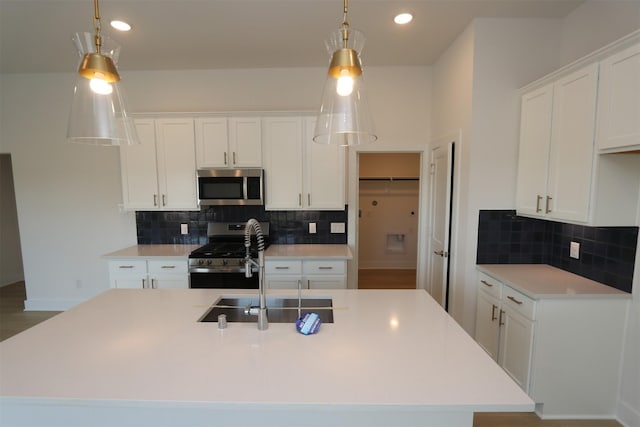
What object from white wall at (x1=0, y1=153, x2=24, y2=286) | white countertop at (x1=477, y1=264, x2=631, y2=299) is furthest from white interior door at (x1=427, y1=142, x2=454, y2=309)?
white wall at (x1=0, y1=153, x2=24, y2=286)

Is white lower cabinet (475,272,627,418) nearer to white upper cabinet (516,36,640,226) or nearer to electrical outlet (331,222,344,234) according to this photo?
white upper cabinet (516,36,640,226)

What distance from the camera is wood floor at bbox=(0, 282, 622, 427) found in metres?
2.01

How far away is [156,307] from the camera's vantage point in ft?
5.75

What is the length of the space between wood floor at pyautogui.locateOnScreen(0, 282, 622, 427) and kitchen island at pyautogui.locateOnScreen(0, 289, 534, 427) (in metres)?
1.14

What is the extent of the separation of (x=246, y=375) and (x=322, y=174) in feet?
7.96

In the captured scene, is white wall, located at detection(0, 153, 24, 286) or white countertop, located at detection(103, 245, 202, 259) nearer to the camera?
white countertop, located at detection(103, 245, 202, 259)

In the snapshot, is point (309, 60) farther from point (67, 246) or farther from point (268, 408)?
point (67, 246)

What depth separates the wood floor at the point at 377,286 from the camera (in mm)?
2012

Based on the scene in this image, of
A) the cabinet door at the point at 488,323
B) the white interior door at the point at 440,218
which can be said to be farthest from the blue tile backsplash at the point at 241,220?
the cabinet door at the point at 488,323

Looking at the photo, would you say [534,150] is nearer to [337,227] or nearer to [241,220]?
[337,227]

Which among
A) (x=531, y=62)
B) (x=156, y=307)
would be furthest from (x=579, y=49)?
(x=156, y=307)

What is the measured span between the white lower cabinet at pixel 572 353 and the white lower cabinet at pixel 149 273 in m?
3.04

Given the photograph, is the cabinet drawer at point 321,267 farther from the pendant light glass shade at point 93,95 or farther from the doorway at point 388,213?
the doorway at point 388,213

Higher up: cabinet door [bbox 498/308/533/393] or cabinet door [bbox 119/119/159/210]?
cabinet door [bbox 119/119/159/210]
